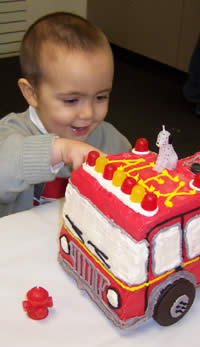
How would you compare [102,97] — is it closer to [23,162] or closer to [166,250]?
[23,162]

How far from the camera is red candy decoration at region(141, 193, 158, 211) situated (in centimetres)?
46

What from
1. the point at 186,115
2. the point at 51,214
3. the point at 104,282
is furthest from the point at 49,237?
the point at 186,115

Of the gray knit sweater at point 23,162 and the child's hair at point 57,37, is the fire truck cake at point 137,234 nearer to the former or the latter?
the gray knit sweater at point 23,162

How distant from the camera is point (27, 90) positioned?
896mm

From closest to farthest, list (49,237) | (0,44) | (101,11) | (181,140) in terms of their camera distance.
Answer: (49,237) < (181,140) < (0,44) < (101,11)

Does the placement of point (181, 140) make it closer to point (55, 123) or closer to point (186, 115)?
point (186, 115)

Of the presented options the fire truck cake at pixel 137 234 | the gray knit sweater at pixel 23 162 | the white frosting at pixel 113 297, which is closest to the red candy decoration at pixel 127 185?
the fire truck cake at pixel 137 234

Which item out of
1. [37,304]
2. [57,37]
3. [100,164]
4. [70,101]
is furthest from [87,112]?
[37,304]

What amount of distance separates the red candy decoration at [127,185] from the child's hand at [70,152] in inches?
7.8

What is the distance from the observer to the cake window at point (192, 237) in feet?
1.62

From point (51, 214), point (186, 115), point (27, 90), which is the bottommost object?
point (186, 115)

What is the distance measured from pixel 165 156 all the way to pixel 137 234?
124mm

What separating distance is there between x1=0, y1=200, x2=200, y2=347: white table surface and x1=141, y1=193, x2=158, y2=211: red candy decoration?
6.3 inches

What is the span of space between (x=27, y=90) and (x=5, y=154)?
0.74 feet
